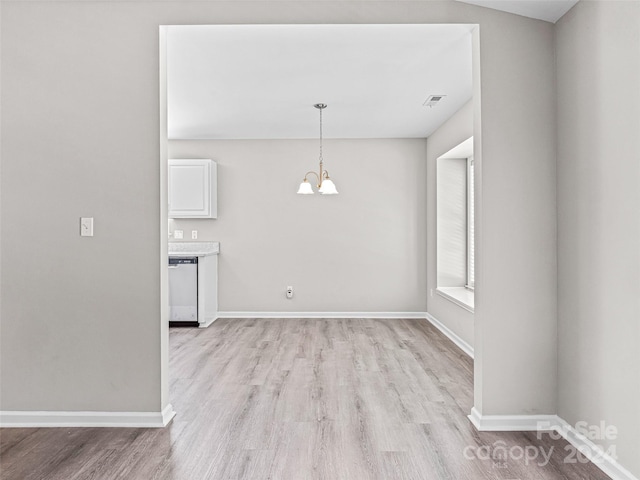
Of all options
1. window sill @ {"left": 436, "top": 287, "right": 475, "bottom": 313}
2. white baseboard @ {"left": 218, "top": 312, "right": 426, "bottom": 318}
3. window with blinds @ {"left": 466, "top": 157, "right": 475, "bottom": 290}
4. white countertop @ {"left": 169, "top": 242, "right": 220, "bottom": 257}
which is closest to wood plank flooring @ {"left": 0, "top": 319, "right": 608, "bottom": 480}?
window sill @ {"left": 436, "top": 287, "right": 475, "bottom": 313}

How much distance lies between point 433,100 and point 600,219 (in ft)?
7.81

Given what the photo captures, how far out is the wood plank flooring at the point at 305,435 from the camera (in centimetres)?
213

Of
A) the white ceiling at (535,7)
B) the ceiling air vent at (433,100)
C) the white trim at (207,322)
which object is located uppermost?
the ceiling air vent at (433,100)

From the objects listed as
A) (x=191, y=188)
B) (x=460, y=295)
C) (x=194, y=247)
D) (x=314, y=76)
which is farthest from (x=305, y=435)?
(x=191, y=188)

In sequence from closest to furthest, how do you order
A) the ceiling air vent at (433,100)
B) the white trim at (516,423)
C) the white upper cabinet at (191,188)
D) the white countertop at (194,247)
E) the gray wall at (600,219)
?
1. the gray wall at (600,219)
2. the white trim at (516,423)
3. the ceiling air vent at (433,100)
4. the white upper cabinet at (191,188)
5. the white countertop at (194,247)

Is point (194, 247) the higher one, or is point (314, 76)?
point (314, 76)

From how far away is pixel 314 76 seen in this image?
356 cm

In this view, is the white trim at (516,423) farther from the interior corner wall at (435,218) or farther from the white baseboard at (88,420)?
the white baseboard at (88,420)

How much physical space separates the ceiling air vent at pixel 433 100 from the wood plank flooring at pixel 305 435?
2.45 meters

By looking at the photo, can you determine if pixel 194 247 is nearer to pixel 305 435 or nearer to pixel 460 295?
pixel 460 295

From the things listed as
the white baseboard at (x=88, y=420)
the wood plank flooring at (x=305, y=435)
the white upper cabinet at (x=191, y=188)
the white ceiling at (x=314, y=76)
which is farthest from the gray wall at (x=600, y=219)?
the white upper cabinet at (x=191, y=188)

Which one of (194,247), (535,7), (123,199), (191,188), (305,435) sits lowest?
(305,435)

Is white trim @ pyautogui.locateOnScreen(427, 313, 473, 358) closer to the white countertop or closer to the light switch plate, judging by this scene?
the white countertop

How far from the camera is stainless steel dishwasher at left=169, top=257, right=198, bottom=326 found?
5.32 m
